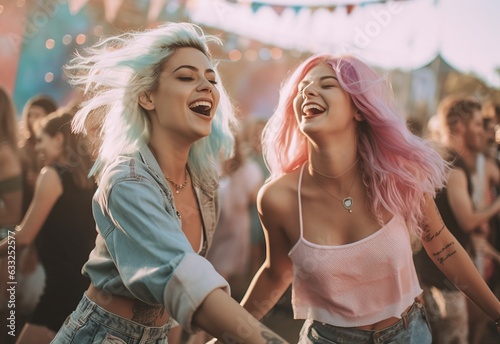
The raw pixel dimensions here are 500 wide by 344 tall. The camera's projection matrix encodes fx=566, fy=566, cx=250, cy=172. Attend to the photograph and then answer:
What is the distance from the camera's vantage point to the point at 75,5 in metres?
4.52

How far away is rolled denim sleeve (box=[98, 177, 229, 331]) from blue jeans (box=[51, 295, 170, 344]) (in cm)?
29

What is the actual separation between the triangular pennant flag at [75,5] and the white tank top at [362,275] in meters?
3.34

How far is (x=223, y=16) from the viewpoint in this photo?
504 cm

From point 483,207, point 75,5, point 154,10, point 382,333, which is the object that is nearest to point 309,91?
point 382,333

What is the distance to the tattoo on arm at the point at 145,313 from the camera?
5.56 ft

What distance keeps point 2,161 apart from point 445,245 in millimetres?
2777

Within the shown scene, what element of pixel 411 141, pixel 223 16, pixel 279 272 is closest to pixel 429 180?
pixel 411 141

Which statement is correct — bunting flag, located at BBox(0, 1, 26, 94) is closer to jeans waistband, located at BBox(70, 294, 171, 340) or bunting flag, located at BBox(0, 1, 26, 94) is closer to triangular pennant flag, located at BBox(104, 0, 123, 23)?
triangular pennant flag, located at BBox(104, 0, 123, 23)

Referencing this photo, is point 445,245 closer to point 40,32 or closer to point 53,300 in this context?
point 53,300

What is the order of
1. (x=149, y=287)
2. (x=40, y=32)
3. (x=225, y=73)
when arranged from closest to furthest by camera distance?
(x=149, y=287) → (x=40, y=32) → (x=225, y=73)

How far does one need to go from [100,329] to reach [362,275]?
882 mm

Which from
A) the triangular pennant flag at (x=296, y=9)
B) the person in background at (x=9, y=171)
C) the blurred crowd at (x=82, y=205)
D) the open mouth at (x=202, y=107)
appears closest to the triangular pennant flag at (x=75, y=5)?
the blurred crowd at (x=82, y=205)

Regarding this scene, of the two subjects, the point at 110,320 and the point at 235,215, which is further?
the point at 235,215

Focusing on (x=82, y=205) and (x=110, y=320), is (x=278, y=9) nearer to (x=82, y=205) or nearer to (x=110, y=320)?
(x=82, y=205)
